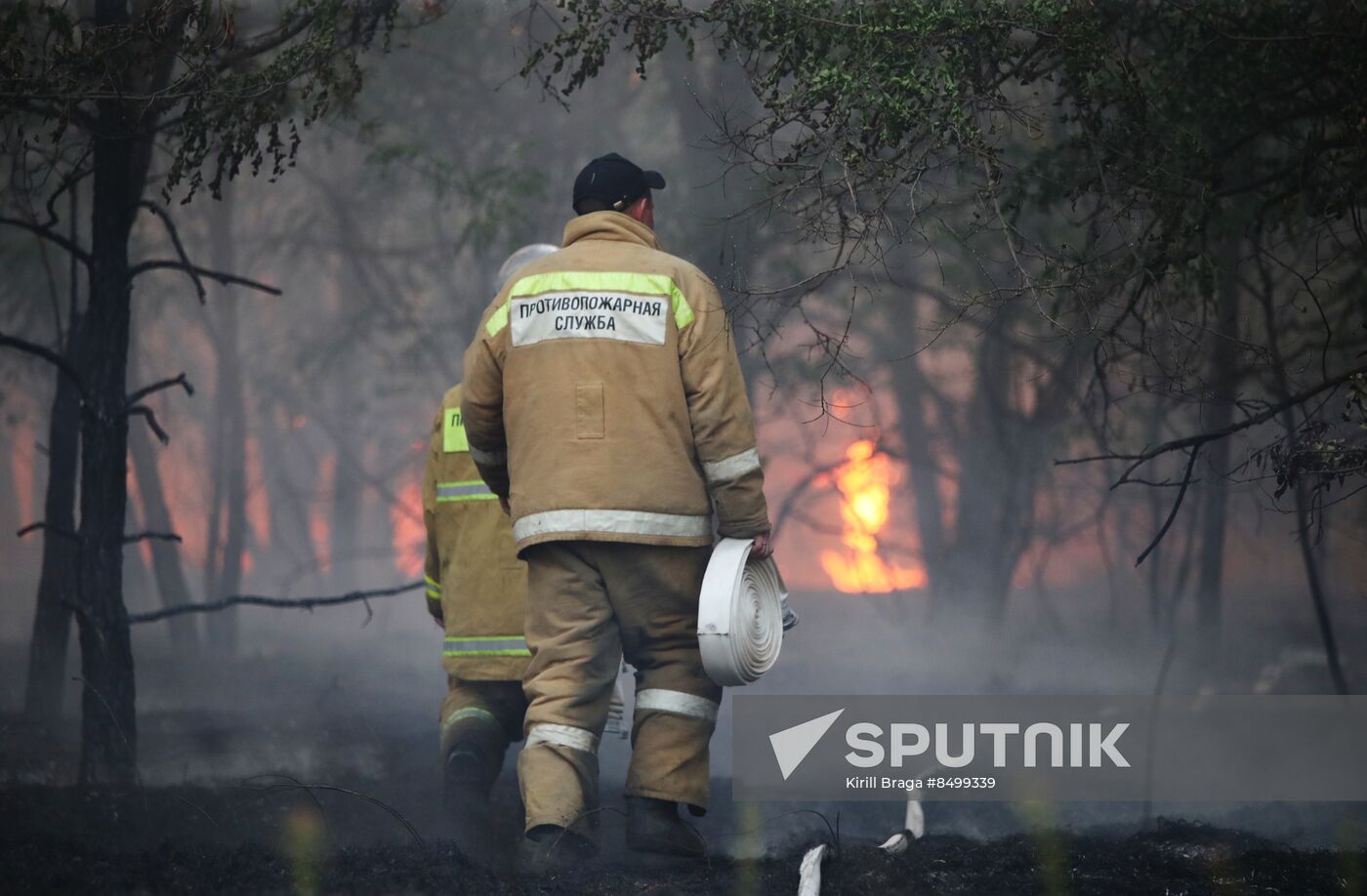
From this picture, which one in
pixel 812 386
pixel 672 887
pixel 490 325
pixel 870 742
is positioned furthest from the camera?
pixel 812 386

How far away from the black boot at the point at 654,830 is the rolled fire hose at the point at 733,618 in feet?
1.25

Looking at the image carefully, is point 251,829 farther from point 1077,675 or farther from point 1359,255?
point 1077,675

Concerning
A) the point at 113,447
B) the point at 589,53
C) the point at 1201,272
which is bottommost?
the point at 113,447

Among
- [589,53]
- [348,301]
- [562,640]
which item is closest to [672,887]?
[562,640]

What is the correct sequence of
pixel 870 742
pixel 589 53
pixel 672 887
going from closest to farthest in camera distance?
1. pixel 672 887
2. pixel 589 53
3. pixel 870 742

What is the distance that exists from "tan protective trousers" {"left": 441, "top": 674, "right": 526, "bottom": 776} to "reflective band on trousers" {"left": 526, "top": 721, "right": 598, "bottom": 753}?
831mm

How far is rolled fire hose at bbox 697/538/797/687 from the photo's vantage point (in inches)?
159

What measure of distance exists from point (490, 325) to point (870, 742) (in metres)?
3.29

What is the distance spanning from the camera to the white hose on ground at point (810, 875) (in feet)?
12.6

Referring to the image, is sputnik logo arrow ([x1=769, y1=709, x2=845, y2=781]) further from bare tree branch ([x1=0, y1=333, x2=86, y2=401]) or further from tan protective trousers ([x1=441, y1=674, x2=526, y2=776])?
bare tree branch ([x1=0, y1=333, x2=86, y2=401])

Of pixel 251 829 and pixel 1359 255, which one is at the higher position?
pixel 1359 255

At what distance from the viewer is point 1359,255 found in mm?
5867

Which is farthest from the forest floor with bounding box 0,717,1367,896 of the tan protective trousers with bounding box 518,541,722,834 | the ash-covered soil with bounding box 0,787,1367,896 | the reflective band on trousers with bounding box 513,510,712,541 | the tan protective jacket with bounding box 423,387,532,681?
the reflective band on trousers with bounding box 513,510,712,541

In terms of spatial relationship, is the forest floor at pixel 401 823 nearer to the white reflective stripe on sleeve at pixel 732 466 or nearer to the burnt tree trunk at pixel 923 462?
the burnt tree trunk at pixel 923 462
